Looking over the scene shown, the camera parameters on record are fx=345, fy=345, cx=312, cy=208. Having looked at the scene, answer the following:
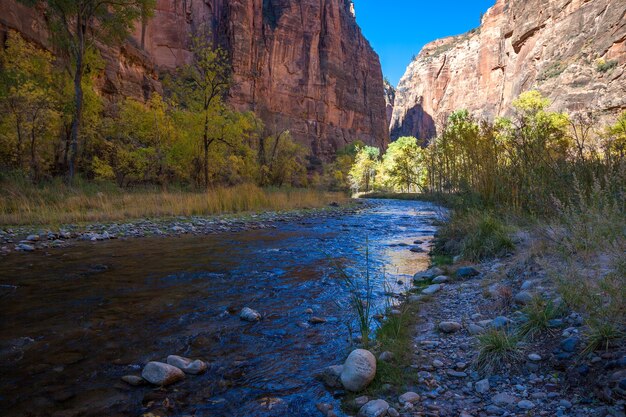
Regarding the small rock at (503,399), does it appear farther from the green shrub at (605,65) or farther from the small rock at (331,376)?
the green shrub at (605,65)

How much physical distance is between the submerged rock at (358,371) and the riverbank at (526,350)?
0.06 meters

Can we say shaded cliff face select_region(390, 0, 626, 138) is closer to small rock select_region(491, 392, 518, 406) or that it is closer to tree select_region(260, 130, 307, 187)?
small rock select_region(491, 392, 518, 406)

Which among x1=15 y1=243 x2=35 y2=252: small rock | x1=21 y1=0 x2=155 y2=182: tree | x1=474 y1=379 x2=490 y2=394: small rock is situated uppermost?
x1=21 y1=0 x2=155 y2=182: tree

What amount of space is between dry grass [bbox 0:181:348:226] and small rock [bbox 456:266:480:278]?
10128 mm

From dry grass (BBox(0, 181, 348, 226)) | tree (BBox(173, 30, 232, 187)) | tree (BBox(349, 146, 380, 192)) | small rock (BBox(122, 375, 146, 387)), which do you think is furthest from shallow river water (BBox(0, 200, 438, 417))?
tree (BBox(349, 146, 380, 192))

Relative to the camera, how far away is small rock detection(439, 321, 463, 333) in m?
2.89

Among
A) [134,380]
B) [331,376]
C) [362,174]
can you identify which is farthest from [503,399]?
[362,174]

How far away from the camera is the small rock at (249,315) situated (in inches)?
133

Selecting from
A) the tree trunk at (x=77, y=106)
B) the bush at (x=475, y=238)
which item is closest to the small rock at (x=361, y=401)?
the bush at (x=475, y=238)

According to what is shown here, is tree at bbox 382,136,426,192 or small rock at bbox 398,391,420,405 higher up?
tree at bbox 382,136,426,192

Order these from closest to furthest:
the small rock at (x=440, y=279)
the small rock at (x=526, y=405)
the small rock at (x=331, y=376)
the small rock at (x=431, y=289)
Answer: the small rock at (x=526, y=405) → the small rock at (x=331, y=376) → the small rock at (x=431, y=289) → the small rock at (x=440, y=279)

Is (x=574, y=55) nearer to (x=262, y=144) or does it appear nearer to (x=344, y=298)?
(x=262, y=144)

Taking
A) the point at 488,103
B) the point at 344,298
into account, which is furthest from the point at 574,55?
the point at 344,298

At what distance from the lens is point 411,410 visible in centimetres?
188
